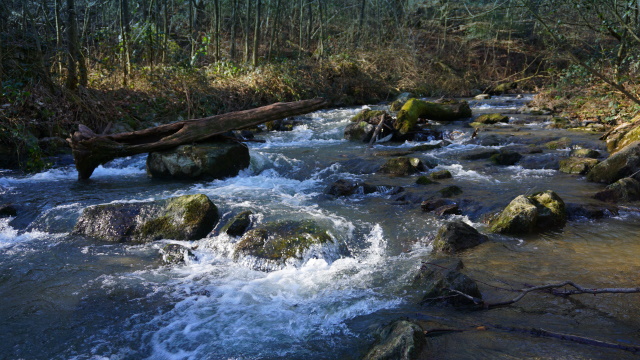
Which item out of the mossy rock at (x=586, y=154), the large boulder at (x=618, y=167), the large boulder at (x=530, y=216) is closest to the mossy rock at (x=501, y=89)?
the mossy rock at (x=586, y=154)

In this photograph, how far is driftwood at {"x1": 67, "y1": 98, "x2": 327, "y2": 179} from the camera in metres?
9.30

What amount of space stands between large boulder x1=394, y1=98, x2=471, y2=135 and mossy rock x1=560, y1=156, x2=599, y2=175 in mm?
4904

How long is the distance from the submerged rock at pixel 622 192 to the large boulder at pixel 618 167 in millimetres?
763

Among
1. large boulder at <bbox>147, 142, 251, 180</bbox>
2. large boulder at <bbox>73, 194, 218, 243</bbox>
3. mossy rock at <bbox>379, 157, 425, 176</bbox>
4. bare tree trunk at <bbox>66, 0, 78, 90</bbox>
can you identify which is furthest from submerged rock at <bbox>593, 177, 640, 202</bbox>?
bare tree trunk at <bbox>66, 0, 78, 90</bbox>

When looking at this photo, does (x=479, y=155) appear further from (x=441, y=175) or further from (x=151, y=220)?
(x=151, y=220)

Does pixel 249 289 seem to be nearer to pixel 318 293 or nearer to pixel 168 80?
pixel 318 293

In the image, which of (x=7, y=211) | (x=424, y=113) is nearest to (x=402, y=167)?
(x=424, y=113)

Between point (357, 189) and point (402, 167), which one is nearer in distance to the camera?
point (357, 189)

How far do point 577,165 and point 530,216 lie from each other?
4.07 metres

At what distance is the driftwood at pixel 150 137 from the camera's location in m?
Result: 9.30

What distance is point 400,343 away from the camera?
11.1 feet

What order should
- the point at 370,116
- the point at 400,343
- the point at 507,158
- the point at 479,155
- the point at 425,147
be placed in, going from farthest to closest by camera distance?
the point at 370,116 → the point at 425,147 → the point at 479,155 → the point at 507,158 → the point at 400,343

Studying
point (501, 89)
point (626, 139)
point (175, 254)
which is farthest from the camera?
point (501, 89)

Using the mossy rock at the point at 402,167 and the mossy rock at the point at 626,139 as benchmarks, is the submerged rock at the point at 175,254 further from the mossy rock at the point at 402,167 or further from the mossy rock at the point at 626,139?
the mossy rock at the point at 626,139
